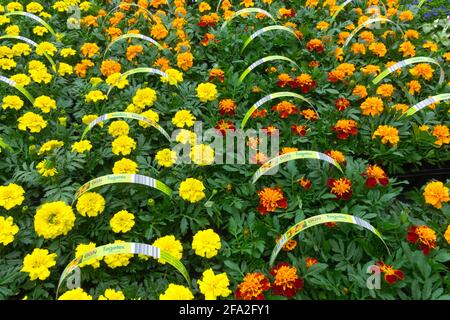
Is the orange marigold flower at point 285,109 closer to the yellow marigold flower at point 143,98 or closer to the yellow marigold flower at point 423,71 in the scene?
the yellow marigold flower at point 143,98

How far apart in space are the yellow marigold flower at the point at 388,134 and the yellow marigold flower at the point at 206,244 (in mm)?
1288

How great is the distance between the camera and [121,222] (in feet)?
6.73

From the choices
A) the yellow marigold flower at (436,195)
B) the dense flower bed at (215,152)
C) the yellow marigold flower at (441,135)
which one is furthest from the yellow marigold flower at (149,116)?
the yellow marigold flower at (441,135)

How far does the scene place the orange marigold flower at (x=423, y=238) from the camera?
1958 millimetres

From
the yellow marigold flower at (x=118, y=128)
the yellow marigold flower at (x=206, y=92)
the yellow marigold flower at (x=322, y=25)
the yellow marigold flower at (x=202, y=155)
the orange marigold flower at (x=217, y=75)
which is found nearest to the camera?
Result: the yellow marigold flower at (x=202, y=155)

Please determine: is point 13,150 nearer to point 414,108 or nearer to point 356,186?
point 356,186

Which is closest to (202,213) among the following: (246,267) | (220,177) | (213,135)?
(220,177)

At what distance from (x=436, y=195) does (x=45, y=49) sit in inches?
114

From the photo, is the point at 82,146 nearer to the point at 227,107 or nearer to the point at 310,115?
the point at 227,107

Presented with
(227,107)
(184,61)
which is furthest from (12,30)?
(227,107)

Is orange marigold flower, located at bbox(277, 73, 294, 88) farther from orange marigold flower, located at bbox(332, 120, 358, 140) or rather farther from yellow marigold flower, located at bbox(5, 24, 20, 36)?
yellow marigold flower, located at bbox(5, 24, 20, 36)

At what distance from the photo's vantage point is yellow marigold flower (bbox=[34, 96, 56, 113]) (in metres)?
2.77

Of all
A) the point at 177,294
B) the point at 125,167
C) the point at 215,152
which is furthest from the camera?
the point at 215,152

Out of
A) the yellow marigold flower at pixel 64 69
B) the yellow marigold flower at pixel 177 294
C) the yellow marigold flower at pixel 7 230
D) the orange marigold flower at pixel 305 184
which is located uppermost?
the yellow marigold flower at pixel 64 69
